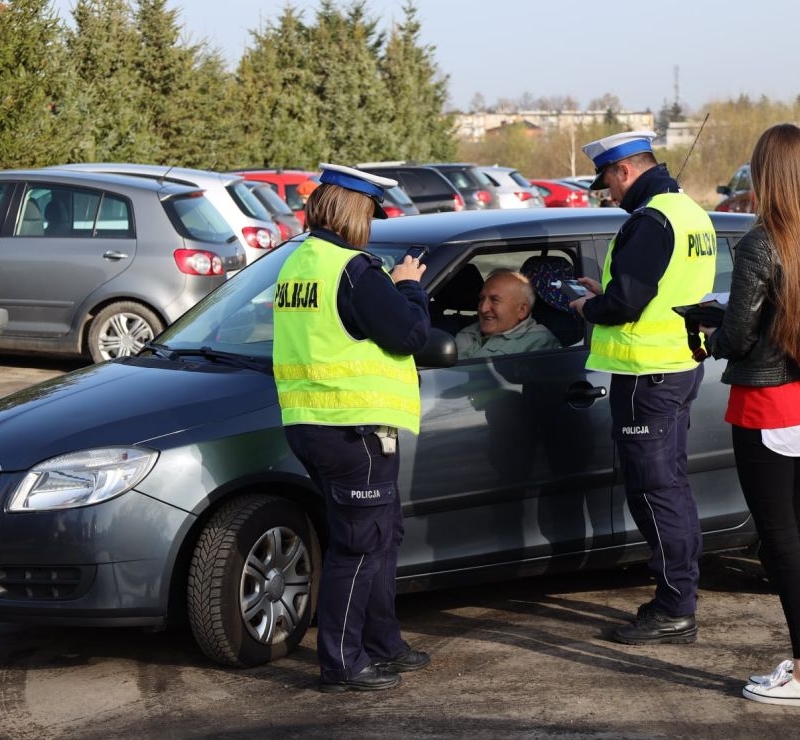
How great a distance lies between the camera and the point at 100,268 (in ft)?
37.1

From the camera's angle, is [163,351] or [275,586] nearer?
[275,586]

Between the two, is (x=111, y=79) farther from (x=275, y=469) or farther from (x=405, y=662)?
(x=405, y=662)

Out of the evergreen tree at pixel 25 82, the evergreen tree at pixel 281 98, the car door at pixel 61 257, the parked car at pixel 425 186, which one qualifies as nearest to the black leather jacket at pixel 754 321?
the car door at pixel 61 257

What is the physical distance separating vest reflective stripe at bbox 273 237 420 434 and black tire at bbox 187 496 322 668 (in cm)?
46

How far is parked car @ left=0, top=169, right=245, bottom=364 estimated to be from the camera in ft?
37.1

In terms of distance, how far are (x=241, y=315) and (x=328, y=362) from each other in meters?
1.26

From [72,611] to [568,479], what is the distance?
1.88 m

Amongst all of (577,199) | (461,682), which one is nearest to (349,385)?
(461,682)

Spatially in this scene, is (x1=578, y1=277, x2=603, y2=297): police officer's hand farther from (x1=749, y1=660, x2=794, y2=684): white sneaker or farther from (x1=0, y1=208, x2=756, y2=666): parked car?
(x1=749, y1=660, x2=794, y2=684): white sneaker

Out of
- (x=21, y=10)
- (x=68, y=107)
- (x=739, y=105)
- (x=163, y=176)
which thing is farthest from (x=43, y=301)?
(x=739, y=105)

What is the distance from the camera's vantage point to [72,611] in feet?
15.0

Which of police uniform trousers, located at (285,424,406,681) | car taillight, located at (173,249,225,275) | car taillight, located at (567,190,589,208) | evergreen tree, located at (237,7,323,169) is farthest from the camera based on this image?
car taillight, located at (567,190,589,208)

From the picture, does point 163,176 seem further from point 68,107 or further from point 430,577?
point 430,577

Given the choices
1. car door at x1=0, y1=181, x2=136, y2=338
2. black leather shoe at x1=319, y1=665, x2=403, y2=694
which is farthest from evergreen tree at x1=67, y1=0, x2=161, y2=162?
black leather shoe at x1=319, y1=665, x2=403, y2=694
